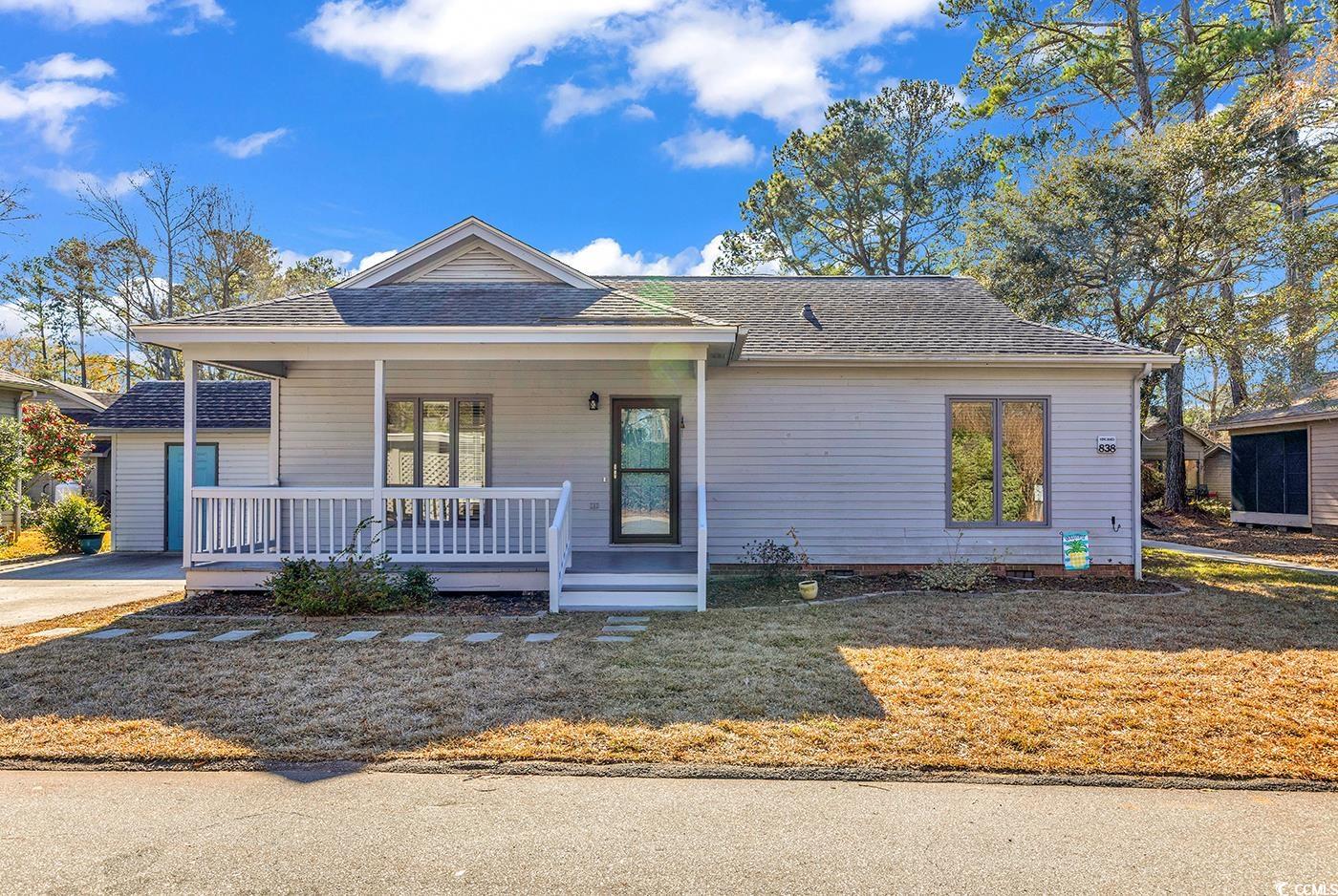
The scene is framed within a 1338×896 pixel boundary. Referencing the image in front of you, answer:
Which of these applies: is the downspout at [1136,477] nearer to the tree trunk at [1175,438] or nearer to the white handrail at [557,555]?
the white handrail at [557,555]

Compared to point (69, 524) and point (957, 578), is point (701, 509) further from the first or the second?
point (69, 524)

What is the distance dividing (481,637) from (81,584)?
7369 mm

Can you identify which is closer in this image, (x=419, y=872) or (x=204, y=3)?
(x=419, y=872)

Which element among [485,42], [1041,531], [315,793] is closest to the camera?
[315,793]

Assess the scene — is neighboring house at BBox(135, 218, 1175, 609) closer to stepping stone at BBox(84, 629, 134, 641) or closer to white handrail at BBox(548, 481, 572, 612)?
white handrail at BBox(548, 481, 572, 612)

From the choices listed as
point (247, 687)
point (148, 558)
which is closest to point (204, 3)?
point (148, 558)

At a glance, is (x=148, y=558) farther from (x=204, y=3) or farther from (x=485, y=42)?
(x=485, y=42)

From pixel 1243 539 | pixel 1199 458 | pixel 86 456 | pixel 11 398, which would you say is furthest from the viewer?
pixel 1199 458

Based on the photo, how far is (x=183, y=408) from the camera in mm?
14242

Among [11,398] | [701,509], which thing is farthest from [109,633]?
[11,398]

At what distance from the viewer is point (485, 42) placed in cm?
1322

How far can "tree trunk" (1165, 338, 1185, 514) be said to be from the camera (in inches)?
749

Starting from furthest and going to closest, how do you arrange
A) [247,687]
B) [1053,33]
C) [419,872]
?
[1053,33], [247,687], [419,872]

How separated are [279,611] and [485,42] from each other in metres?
10.7
